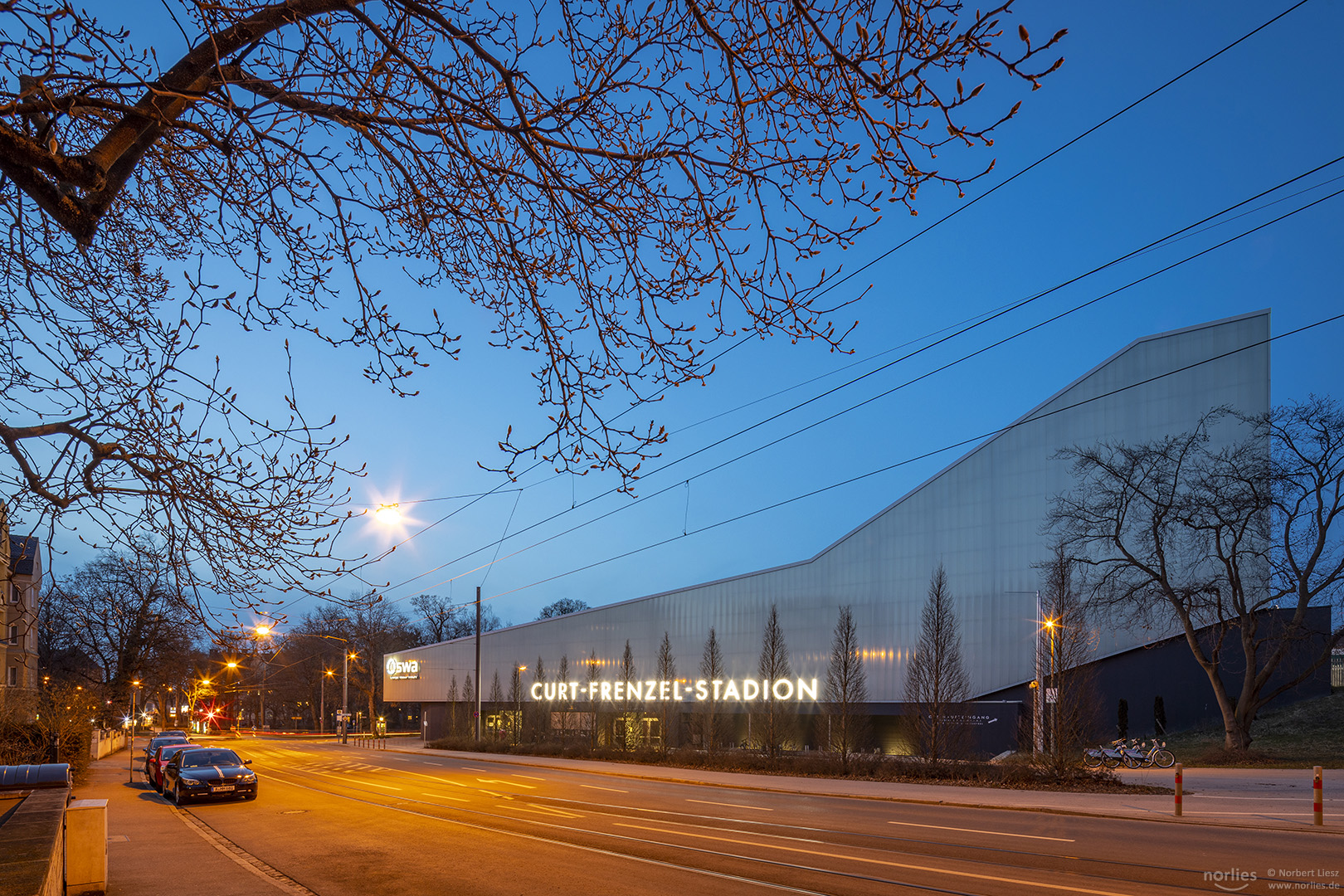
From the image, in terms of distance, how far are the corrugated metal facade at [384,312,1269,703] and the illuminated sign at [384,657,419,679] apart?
29.1m

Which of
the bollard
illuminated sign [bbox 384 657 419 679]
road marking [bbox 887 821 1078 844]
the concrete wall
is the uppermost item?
the concrete wall

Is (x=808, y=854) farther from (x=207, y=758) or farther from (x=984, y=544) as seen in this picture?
(x=984, y=544)

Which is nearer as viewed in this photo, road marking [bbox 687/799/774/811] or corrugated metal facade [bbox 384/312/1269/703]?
road marking [bbox 687/799/774/811]

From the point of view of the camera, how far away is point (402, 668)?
7019 cm

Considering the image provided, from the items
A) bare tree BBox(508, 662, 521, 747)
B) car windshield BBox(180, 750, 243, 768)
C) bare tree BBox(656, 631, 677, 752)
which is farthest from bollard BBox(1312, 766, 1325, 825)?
bare tree BBox(508, 662, 521, 747)

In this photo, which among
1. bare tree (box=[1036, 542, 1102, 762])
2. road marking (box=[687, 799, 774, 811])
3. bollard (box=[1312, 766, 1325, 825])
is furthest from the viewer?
bare tree (box=[1036, 542, 1102, 762])

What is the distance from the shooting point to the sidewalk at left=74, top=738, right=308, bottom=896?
11234 mm

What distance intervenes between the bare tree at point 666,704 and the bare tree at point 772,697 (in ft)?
14.4

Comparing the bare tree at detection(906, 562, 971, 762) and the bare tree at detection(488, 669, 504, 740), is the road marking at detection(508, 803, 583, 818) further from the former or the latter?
the bare tree at detection(488, 669, 504, 740)

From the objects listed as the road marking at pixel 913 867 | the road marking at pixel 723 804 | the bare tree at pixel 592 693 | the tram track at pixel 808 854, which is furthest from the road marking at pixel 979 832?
the bare tree at pixel 592 693

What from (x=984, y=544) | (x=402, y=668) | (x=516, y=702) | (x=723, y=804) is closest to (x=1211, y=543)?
(x=984, y=544)

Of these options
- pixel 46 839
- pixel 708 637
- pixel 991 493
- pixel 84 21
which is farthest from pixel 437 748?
pixel 84 21

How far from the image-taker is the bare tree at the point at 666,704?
1686 inches

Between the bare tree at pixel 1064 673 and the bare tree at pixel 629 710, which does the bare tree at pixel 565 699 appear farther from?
the bare tree at pixel 1064 673
